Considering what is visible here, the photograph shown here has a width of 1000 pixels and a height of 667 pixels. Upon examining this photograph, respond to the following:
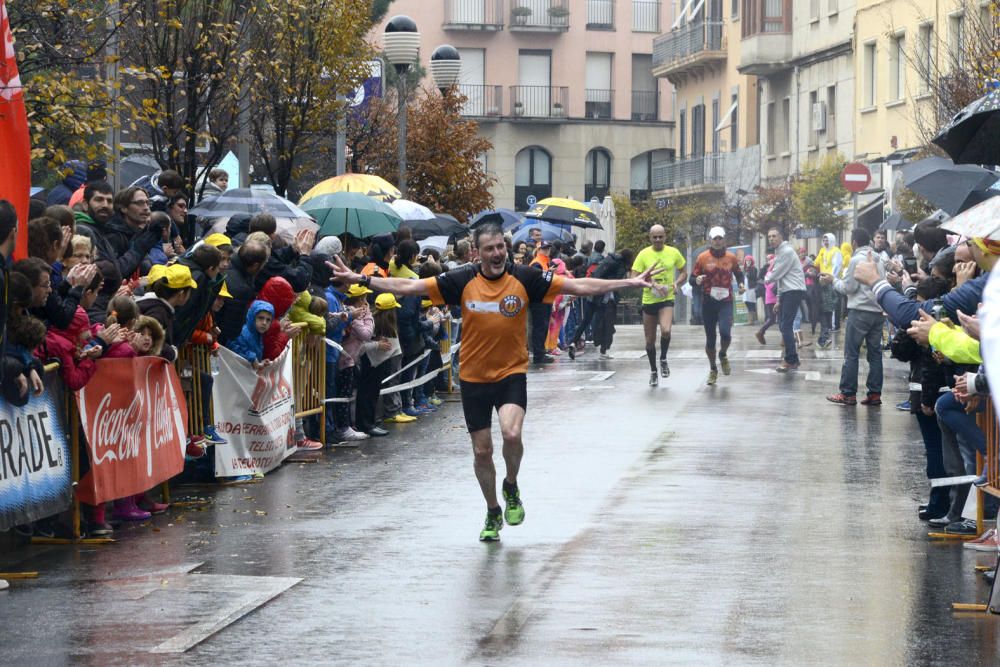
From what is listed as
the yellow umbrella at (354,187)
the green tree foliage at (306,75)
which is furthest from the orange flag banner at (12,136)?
the green tree foliage at (306,75)

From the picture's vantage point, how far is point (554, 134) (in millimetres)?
80125

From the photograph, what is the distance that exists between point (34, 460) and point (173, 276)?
2.34 metres

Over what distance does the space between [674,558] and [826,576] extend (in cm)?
90

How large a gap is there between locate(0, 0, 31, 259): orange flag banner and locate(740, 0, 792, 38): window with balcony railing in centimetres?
4777

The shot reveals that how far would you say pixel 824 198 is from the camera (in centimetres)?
4834

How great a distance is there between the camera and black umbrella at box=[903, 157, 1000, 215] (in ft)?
53.6

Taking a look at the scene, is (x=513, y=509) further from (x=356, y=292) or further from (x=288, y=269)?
(x=356, y=292)

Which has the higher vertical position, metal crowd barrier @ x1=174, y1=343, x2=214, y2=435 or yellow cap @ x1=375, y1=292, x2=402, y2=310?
yellow cap @ x1=375, y1=292, x2=402, y2=310

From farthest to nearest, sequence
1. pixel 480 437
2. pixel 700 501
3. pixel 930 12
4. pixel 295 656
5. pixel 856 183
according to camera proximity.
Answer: pixel 930 12 → pixel 856 183 → pixel 700 501 → pixel 480 437 → pixel 295 656

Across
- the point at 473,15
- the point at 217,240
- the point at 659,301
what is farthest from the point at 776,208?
the point at 217,240

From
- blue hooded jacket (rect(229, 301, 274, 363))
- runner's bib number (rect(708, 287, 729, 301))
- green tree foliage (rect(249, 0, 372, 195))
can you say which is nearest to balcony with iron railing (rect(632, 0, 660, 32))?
green tree foliage (rect(249, 0, 372, 195))

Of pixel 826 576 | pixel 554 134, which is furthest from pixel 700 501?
pixel 554 134

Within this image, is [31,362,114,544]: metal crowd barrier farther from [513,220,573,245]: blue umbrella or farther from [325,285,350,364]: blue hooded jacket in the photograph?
[513,220,573,245]: blue umbrella

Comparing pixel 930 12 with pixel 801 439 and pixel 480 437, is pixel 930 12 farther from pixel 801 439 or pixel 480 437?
pixel 480 437
